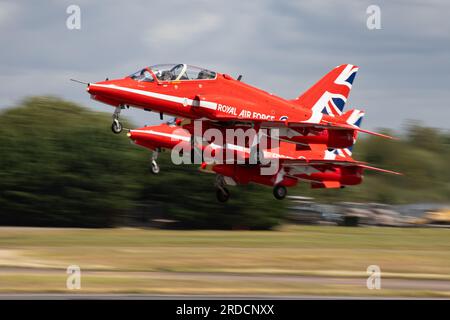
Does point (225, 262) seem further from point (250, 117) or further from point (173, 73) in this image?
point (173, 73)

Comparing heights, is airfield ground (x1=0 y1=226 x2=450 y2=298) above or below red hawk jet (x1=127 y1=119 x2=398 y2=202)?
below

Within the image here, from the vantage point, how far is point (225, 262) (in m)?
47.8

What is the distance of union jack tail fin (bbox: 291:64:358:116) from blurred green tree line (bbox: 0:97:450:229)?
35.6 m

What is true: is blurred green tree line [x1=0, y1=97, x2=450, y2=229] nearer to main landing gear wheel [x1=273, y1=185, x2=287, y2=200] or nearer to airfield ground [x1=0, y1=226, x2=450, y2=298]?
airfield ground [x1=0, y1=226, x2=450, y2=298]

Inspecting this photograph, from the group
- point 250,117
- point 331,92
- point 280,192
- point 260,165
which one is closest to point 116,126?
point 250,117

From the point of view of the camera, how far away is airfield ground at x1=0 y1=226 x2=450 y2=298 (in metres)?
36.2

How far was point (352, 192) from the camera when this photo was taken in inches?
3738

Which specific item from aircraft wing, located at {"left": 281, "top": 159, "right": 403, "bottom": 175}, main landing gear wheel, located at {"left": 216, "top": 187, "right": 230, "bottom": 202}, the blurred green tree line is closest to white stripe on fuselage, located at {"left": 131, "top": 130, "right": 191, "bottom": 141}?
main landing gear wheel, located at {"left": 216, "top": 187, "right": 230, "bottom": 202}

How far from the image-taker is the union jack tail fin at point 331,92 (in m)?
45.7

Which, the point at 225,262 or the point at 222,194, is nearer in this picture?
the point at 222,194

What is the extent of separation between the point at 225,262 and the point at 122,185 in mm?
39960

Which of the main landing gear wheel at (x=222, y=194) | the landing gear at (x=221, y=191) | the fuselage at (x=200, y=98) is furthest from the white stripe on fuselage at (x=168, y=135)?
the fuselage at (x=200, y=98)
